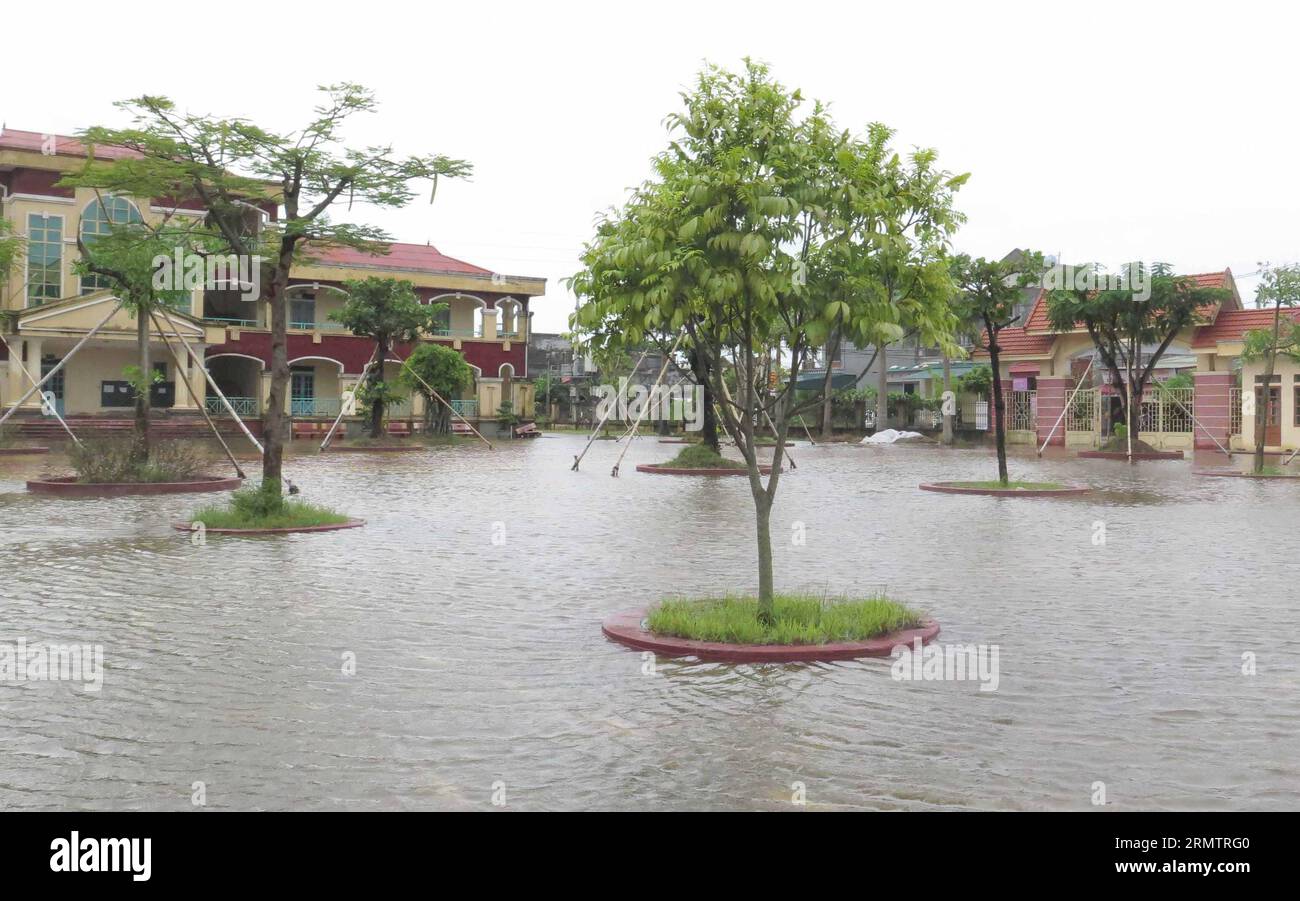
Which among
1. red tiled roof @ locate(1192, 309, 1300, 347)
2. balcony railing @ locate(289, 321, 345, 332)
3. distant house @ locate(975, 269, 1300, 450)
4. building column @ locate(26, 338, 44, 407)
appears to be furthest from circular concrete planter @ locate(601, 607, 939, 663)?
balcony railing @ locate(289, 321, 345, 332)

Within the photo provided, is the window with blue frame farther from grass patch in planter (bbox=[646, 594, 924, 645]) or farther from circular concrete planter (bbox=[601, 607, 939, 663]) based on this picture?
circular concrete planter (bbox=[601, 607, 939, 663])

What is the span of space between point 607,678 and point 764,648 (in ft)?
4.07

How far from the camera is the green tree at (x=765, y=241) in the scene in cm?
848

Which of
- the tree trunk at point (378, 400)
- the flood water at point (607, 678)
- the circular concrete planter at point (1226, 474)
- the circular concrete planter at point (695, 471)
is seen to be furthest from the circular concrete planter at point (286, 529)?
the tree trunk at point (378, 400)

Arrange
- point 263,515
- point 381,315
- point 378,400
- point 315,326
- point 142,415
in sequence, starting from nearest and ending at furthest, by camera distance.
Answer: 1. point 263,515
2. point 142,415
3. point 381,315
4. point 378,400
5. point 315,326

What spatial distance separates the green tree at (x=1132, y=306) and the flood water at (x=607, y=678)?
73.2ft

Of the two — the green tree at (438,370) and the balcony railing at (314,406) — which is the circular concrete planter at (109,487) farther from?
the balcony railing at (314,406)

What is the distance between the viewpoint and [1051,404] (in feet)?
162

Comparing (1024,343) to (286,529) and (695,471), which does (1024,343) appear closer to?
(695,471)

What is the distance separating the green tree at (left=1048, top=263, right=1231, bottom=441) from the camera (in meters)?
38.2

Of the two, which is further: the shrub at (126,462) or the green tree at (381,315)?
the green tree at (381,315)

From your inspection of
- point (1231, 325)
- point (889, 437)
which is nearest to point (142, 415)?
point (1231, 325)

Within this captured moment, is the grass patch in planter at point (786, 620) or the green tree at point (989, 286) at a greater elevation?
the green tree at point (989, 286)

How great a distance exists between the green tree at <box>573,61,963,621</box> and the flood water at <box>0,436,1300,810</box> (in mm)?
2211
